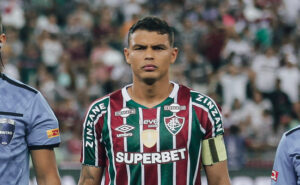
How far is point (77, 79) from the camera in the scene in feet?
47.3

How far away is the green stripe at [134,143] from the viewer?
16.9 feet

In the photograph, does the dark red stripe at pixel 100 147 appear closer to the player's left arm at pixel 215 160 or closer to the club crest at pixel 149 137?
the club crest at pixel 149 137

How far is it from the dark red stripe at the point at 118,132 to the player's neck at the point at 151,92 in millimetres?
115

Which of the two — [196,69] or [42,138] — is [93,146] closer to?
[42,138]

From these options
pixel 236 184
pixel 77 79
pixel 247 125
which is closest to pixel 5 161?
pixel 236 184

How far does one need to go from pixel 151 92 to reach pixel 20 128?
43.1 inches

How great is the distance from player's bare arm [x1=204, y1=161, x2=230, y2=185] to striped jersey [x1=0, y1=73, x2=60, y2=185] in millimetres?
1151

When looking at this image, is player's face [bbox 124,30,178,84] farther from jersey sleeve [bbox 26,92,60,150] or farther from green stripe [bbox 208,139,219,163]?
jersey sleeve [bbox 26,92,60,150]

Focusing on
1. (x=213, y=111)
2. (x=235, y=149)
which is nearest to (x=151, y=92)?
(x=213, y=111)

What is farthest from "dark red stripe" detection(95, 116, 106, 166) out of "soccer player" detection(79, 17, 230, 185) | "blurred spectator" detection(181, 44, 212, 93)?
"blurred spectator" detection(181, 44, 212, 93)

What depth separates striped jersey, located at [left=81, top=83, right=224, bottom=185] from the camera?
202 inches

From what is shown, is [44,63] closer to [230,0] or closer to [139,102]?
[230,0]

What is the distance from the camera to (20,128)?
4605 millimetres

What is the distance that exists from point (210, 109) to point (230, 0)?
11971mm
